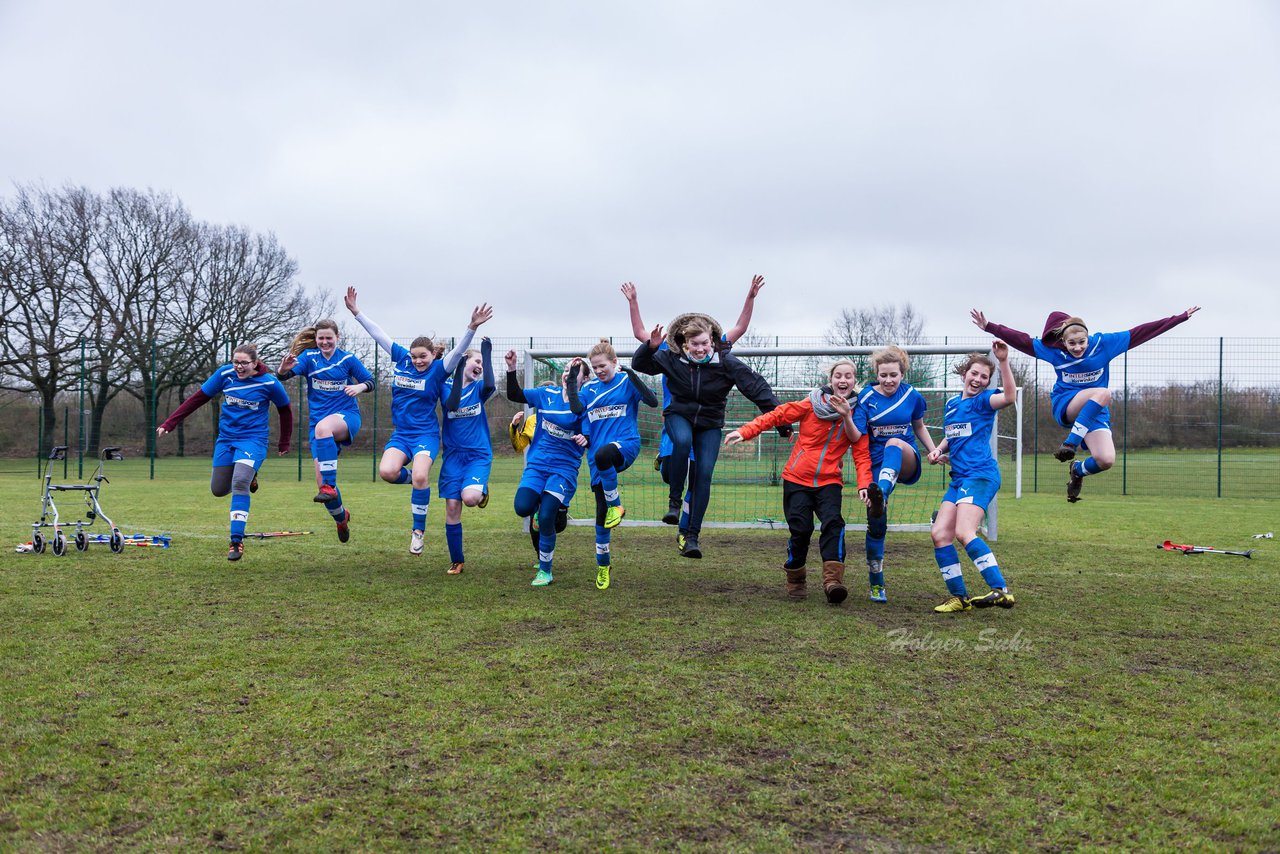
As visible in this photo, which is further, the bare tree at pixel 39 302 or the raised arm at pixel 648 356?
the bare tree at pixel 39 302

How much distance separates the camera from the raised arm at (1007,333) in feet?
24.6

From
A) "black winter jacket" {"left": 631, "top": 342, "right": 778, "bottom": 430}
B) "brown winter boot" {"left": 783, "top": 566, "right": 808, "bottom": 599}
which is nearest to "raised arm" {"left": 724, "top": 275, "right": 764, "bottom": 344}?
"black winter jacket" {"left": 631, "top": 342, "right": 778, "bottom": 430}

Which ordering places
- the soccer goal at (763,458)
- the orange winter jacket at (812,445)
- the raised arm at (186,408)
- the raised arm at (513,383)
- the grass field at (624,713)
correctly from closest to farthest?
1. the grass field at (624,713)
2. the orange winter jacket at (812,445)
3. the raised arm at (513,383)
4. the raised arm at (186,408)
5. the soccer goal at (763,458)

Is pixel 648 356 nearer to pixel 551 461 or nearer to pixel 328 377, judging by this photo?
pixel 551 461

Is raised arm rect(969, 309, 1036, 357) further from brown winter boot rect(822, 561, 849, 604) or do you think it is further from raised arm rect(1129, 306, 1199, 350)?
brown winter boot rect(822, 561, 849, 604)

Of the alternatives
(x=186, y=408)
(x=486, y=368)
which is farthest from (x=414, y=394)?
(x=186, y=408)

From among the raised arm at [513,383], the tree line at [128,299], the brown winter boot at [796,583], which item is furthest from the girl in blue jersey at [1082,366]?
the tree line at [128,299]

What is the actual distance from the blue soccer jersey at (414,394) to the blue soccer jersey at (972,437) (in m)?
4.41

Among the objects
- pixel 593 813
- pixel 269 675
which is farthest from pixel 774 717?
pixel 269 675

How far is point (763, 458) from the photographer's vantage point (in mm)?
19344

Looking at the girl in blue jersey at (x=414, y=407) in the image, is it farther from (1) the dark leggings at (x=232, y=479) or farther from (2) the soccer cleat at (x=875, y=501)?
(2) the soccer cleat at (x=875, y=501)

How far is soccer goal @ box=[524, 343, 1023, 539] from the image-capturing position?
11828 millimetres

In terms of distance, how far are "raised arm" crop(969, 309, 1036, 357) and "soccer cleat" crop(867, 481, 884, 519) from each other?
1679 mm

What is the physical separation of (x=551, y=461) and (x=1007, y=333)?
384 cm
